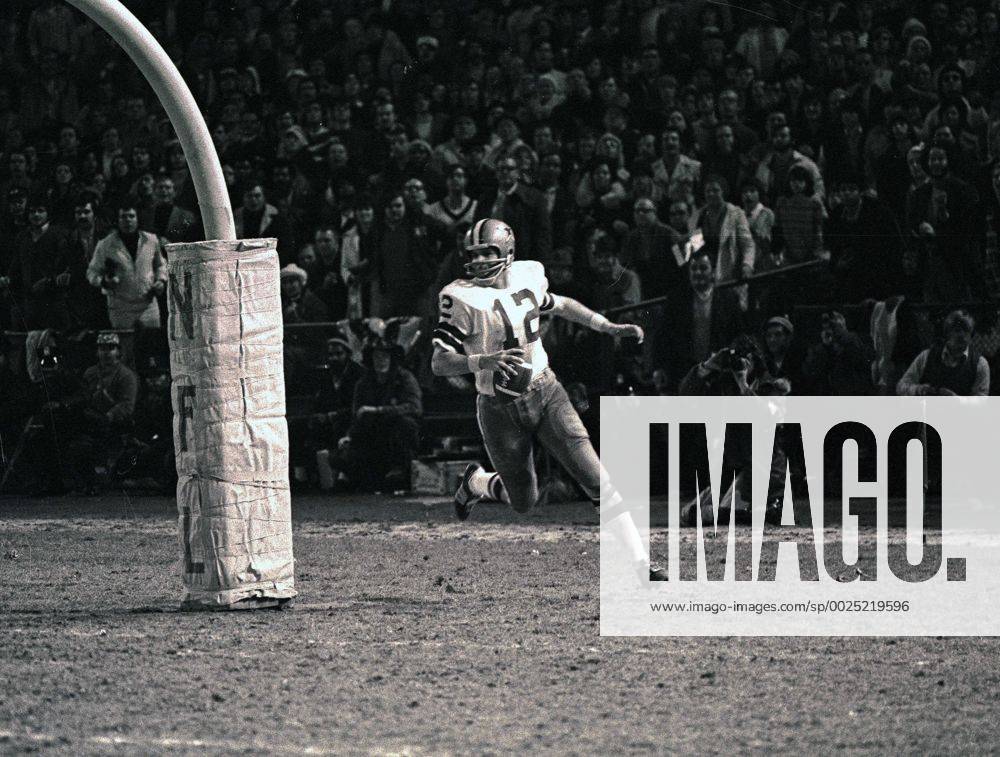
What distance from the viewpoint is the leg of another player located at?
825 centimetres

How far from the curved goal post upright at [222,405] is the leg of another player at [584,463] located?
150 centimetres

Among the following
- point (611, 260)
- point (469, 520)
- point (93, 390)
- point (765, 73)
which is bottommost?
point (469, 520)

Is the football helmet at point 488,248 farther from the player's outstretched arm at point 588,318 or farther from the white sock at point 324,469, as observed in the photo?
the white sock at point 324,469

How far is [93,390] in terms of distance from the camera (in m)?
13.9

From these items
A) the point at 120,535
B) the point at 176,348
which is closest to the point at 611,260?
the point at 120,535

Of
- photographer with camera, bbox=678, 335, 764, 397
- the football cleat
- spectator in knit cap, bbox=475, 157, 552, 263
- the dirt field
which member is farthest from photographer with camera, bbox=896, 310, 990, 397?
the football cleat

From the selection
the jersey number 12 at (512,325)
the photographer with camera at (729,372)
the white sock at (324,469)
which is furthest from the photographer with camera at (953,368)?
the white sock at (324,469)

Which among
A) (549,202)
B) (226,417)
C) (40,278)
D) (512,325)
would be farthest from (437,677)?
(40,278)

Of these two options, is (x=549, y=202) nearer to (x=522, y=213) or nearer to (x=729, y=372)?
(x=522, y=213)

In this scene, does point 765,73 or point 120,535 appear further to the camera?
point 765,73

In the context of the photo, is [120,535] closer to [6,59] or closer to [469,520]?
[469,520]

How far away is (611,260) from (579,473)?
4738mm

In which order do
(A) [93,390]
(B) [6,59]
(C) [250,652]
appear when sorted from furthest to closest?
1. (B) [6,59]
2. (A) [93,390]
3. (C) [250,652]

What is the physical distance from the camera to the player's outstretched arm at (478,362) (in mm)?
8500
